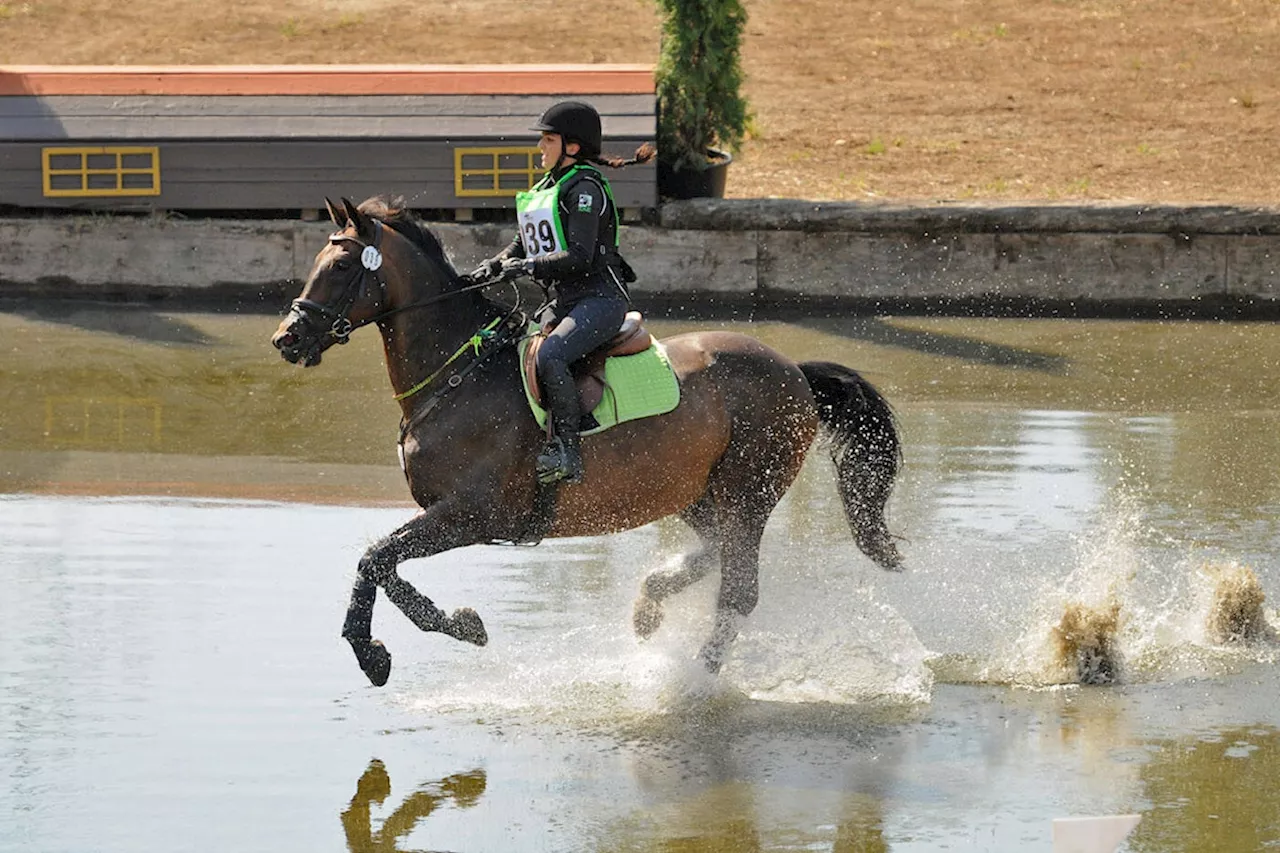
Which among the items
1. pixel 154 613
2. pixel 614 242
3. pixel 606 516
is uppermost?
pixel 614 242

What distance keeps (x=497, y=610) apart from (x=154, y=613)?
156cm

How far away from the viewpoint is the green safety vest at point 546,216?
7.64 m

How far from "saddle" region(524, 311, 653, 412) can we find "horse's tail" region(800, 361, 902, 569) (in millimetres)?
1028

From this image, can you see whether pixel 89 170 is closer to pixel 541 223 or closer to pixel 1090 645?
pixel 541 223

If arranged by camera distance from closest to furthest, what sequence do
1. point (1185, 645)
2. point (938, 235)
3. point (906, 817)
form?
point (906, 817), point (1185, 645), point (938, 235)

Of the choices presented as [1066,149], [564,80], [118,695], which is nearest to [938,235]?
[564,80]

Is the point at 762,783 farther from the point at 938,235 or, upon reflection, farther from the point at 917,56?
the point at 917,56

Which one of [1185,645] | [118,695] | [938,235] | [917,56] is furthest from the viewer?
[917,56]

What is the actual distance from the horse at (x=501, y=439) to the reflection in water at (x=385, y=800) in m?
0.65

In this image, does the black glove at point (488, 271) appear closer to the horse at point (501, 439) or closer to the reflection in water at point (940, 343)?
the horse at point (501, 439)

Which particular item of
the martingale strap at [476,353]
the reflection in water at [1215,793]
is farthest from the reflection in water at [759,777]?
the martingale strap at [476,353]

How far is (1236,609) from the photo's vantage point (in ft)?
27.3

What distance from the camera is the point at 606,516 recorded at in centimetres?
793

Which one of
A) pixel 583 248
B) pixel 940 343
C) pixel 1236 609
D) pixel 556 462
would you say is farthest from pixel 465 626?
pixel 940 343
